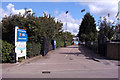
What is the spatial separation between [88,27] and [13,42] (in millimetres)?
60094

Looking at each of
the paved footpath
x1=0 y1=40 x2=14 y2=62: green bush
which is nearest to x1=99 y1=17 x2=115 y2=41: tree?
the paved footpath

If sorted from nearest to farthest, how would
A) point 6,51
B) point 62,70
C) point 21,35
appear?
Result: point 62,70 → point 6,51 → point 21,35

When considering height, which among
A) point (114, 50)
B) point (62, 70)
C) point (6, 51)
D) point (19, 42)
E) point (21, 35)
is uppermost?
point (21, 35)

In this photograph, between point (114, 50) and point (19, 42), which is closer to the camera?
point (19, 42)

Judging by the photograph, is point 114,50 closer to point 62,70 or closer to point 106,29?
point 62,70

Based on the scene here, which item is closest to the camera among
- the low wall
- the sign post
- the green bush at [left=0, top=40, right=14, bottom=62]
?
the green bush at [left=0, top=40, right=14, bottom=62]

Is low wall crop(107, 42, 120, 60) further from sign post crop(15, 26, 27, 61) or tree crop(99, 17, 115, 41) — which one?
tree crop(99, 17, 115, 41)

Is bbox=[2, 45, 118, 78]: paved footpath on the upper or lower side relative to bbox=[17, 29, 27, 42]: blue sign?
lower

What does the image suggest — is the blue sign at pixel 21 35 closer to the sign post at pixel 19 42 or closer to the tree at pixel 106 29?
the sign post at pixel 19 42

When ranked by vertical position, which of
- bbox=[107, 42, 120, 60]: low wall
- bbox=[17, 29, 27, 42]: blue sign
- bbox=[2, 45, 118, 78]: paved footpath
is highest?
bbox=[17, 29, 27, 42]: blue sign

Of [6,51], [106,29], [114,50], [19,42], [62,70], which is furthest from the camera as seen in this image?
[106,29]

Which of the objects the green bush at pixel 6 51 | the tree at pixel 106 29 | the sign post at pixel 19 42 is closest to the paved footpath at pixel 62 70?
the sign post at pixel 19 42

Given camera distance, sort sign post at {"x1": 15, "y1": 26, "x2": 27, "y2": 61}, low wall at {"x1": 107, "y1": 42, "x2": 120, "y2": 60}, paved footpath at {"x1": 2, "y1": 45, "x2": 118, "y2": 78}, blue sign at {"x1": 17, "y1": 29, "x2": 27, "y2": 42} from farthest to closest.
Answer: low wall at {"x1": 107, "y1": 42, "x2": 120, "y2": 60} → blue sign at {"x1": 17, "y1": 29, "x2": 27, "y2": 42} → sign post at {"x1": 15, "y1": 26, "x2": 27, "y2": 61} → paved footpath at {"x1": 2, "y1": 45, "x2": 118, "y2": 78}

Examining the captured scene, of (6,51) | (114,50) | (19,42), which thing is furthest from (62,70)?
(114,50)
